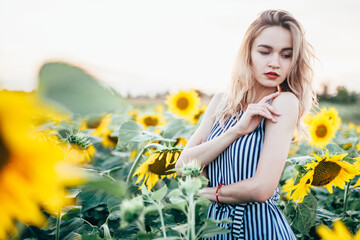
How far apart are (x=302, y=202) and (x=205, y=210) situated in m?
0.53

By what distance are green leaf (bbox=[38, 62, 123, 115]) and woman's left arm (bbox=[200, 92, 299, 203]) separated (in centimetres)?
101

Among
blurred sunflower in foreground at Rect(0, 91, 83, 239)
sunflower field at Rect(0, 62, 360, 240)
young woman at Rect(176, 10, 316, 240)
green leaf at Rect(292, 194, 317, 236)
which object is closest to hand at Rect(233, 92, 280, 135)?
young woman at Rect(176, 10, 316, 240)

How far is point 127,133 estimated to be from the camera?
1748 millimetres

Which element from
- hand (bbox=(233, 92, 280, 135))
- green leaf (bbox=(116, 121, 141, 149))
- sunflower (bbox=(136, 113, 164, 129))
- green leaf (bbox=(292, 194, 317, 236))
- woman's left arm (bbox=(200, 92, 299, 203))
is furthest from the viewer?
sunflower (bbox=(136, 113, 164, 129))

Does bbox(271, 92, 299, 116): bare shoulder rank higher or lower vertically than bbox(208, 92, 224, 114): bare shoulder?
higher

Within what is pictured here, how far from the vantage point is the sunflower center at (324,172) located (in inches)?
62.7

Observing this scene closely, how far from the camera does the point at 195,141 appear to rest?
1.66m

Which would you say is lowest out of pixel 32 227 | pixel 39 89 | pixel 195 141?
pixel 32 227

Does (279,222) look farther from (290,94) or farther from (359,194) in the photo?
(359,194)

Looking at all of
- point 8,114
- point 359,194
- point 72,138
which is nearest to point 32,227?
point 72,138

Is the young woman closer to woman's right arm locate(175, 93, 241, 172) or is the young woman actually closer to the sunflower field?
woman's right arm locate(175, 93, 241, 172)

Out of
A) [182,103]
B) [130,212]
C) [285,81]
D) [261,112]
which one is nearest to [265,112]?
[261,112]

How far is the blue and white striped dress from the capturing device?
4.57ft

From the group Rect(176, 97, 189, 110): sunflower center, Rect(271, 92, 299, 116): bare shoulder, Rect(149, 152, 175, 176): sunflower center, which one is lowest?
Rect(176, 97, 189, 110): sunflower center
